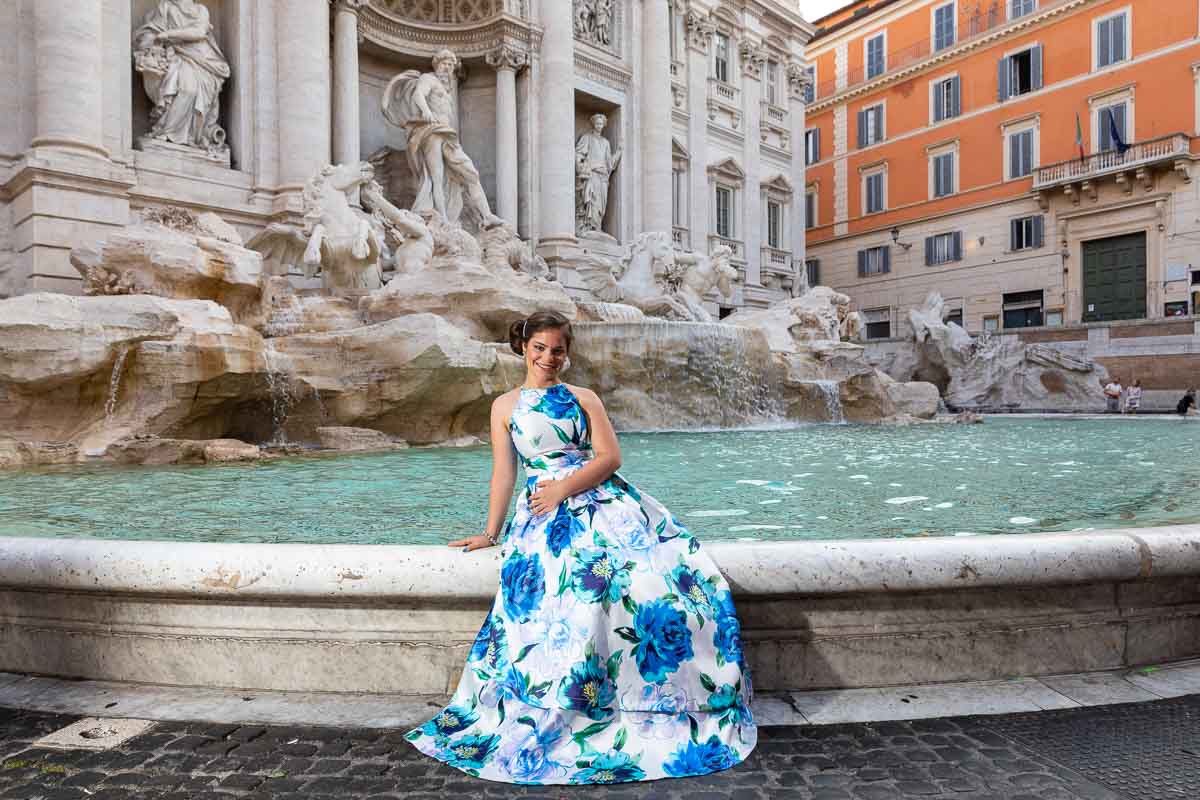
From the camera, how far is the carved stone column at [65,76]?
11141 mm

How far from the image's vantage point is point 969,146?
2770 centimetres

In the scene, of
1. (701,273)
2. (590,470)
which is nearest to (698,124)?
(701,273)

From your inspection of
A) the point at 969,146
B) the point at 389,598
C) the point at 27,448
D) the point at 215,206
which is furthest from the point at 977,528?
the point at 969,146

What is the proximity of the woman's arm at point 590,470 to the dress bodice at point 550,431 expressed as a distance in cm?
3

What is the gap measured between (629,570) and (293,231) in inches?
408

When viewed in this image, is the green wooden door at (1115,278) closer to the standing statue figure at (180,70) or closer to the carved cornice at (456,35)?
the carved cornice at (456,35)

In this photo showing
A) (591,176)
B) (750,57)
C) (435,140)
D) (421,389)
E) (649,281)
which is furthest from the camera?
(750,57)

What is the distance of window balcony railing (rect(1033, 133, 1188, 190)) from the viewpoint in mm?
22234

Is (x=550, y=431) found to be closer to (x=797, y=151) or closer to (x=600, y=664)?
(x=600, y=664)

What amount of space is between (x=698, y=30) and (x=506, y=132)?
27.7 ft

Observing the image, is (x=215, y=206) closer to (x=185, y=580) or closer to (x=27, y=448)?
(x=27, y=448)

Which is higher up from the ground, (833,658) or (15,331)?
(15,331)

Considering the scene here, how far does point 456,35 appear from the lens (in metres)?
18.0

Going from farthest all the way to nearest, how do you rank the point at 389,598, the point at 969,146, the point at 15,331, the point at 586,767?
1. the point at 969,146
2. the point at 15,331
3. the point at 389,598
4. the point at 586,767
